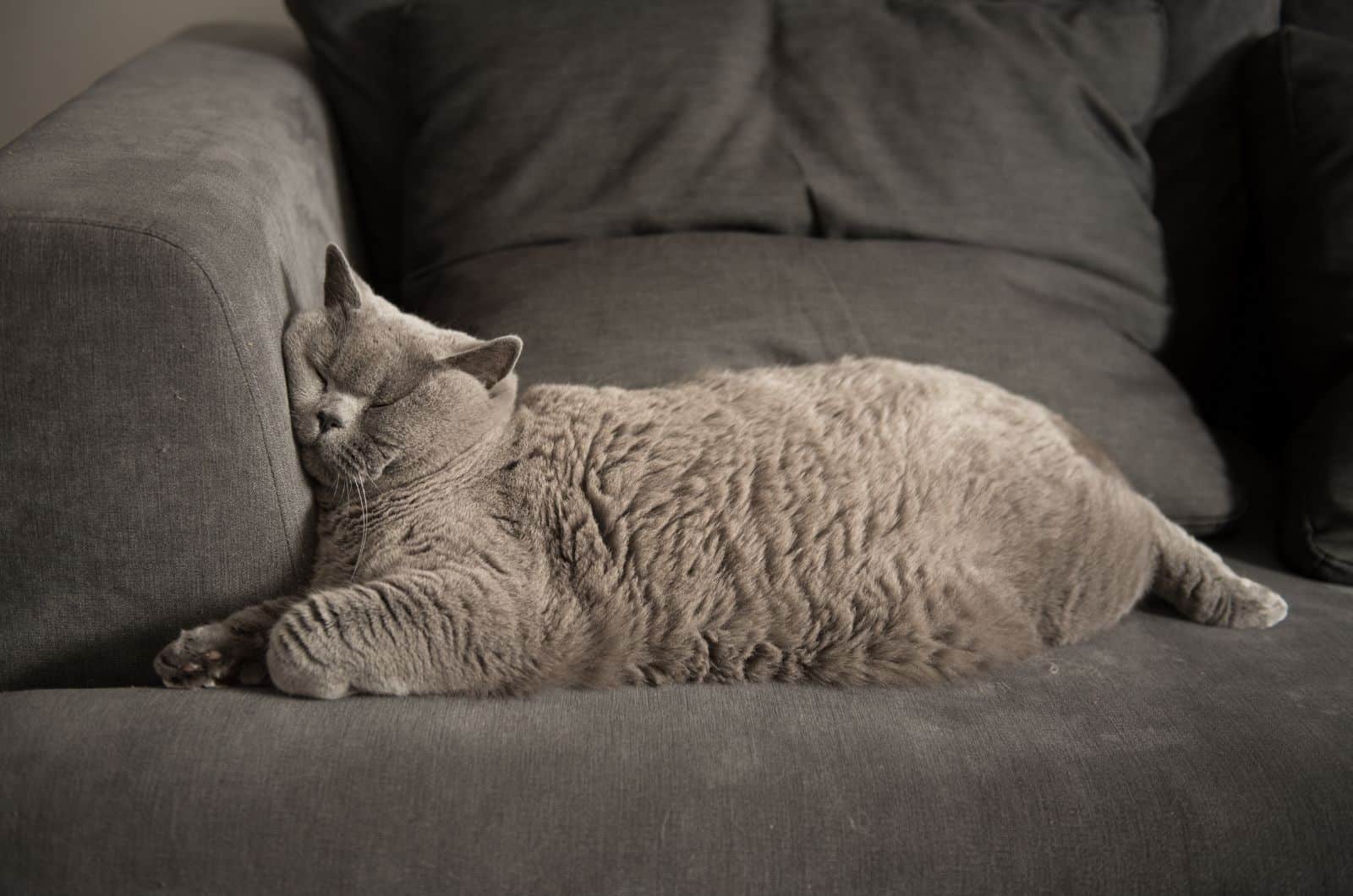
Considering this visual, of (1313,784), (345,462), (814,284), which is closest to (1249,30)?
(814,284)

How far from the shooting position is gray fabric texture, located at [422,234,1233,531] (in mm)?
1511

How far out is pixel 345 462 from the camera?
121cm

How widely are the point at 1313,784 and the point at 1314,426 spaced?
0.76 metres

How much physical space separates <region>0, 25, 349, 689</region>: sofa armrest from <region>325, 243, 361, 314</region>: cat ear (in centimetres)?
8

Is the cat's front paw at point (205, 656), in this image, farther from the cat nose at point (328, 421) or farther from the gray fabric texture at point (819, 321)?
the gray fabric texture at point (819, 321)

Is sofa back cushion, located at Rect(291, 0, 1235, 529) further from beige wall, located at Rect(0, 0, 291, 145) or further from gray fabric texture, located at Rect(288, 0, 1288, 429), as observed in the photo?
beige wall, located at Rect(0, 0, 291, 145)

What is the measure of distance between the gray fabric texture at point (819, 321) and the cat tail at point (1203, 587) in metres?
0.16

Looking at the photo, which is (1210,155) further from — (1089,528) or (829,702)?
(829,702)

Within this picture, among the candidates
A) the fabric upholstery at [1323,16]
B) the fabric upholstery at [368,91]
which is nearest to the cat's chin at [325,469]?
the fabric upholstery at [368,91]

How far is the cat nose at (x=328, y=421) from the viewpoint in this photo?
1.19 m

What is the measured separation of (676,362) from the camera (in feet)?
4.95

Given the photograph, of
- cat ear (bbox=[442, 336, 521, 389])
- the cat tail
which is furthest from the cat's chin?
the cat tail

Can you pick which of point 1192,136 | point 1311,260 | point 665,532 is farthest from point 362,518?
point 1192,136

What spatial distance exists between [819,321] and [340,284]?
2.40 feet
